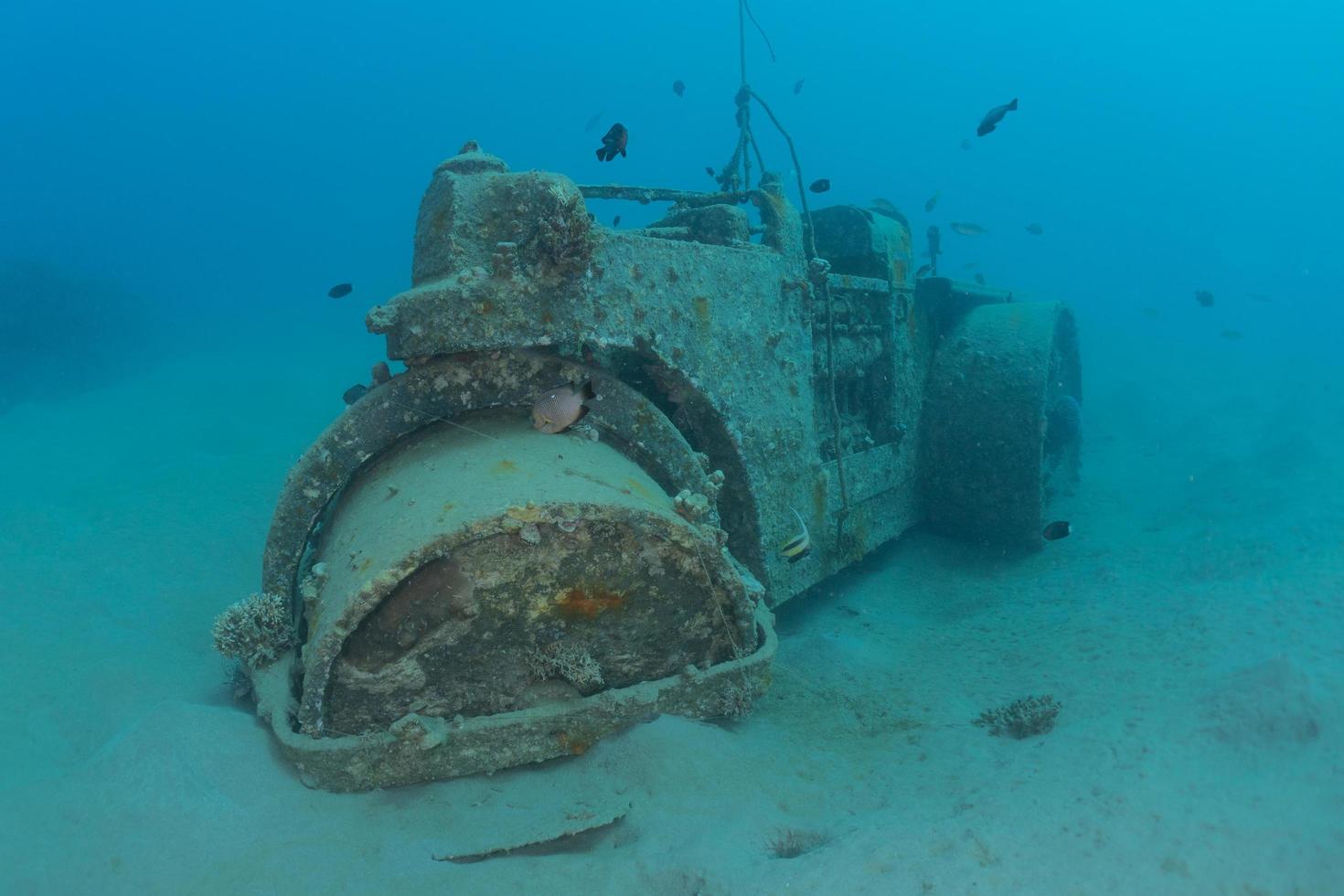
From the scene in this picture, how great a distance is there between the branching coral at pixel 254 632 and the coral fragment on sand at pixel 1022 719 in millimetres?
3686

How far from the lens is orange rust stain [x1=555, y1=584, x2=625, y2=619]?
3006 millimetres

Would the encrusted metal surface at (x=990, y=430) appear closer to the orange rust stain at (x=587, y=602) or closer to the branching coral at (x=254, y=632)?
the orange rust stain at (x=587, y=602)

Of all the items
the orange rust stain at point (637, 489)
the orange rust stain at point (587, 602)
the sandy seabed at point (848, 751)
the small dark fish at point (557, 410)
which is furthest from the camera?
the small dark fish at point (557, 410)

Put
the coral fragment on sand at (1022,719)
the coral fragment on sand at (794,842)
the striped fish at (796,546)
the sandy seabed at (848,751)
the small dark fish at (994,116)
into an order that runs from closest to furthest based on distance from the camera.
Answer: the sandy seabed at (848,751) < the coral fragment on sand at (794,842) < the coral fragment on sand at (1022,719) < the striped fish at (796,546) < the small dark fish at (994,116)

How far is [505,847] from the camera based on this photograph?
2.57 metres

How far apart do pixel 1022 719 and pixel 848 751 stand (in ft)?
3.14

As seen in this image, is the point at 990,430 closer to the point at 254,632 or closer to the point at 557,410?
the point at 557,410

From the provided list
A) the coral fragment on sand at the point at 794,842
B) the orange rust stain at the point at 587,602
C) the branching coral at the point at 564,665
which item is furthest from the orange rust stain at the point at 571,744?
the coral fragment on sand at the point at 794,842

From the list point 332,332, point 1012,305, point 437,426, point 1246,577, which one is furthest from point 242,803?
point 332,332

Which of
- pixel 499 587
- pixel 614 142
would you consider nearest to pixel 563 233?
pixel 499 587

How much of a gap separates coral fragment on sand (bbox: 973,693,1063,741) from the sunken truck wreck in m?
1.34

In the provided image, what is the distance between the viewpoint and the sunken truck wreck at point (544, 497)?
9.27 ft

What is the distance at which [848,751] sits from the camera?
3.60 m

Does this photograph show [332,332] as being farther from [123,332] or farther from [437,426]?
[437,426]
